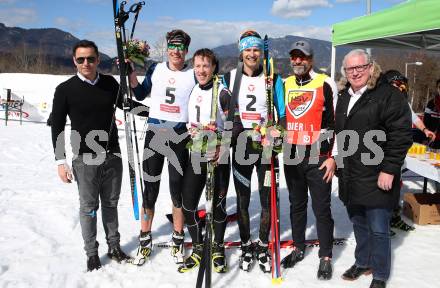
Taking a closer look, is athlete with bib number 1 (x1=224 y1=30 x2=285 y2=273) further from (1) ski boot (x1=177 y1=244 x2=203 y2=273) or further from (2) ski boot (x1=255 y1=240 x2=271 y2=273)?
(1) ski boot (x1=177 y1=244 x2=203 y2=273)

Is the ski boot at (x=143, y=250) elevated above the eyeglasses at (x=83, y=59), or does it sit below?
below

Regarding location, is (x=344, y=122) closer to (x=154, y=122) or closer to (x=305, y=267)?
(x=305, y=267)

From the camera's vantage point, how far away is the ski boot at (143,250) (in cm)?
396

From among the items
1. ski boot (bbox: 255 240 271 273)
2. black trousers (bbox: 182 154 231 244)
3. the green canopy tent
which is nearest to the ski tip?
ski boot (bbox: 255 240 271 273)

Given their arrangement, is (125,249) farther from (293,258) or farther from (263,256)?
(293,258)

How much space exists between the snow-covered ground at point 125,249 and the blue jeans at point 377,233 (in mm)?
300

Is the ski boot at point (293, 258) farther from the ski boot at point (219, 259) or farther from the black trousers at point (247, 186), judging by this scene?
the ski boot at point (219, 259)

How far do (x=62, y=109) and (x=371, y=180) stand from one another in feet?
9.43

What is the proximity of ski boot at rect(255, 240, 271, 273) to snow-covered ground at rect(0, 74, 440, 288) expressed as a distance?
0.24 ft

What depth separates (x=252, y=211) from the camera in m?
5.77

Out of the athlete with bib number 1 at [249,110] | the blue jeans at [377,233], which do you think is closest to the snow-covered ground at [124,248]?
the blue jeans at [377,233]

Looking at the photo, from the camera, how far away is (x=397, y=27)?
18.0 ft

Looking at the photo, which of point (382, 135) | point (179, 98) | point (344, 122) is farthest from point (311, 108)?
point (179, 98)

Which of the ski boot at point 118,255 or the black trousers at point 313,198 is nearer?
the black trousers at point 313,198
